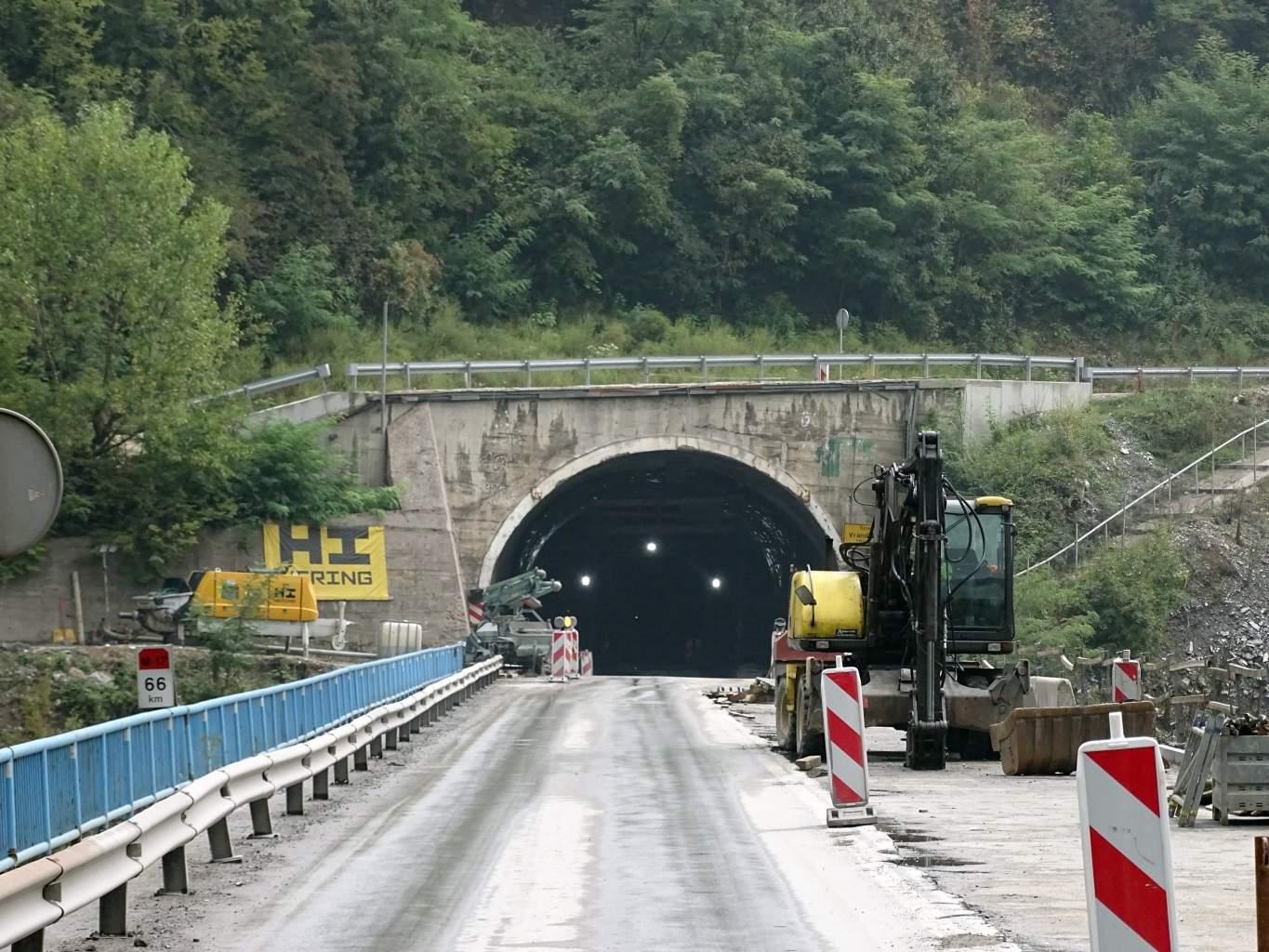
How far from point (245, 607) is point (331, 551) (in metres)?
5.50

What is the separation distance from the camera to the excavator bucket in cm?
2016

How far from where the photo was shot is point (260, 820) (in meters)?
15.0

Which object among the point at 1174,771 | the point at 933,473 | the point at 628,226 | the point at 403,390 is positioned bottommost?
the point at 1174,771

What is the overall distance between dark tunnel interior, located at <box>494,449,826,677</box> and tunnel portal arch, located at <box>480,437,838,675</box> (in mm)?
60

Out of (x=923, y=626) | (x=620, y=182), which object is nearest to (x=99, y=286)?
(x=620, y=182)

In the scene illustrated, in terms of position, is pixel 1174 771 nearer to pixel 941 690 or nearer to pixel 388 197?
pixel 941 690

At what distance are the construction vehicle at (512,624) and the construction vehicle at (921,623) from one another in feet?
82.0

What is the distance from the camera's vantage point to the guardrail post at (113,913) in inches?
412

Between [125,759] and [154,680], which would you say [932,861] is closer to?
[125,759]

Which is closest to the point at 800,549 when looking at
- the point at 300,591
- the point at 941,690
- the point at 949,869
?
the point at 300,591

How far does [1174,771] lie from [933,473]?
Answer: 3.88 m

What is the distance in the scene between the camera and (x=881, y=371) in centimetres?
5400

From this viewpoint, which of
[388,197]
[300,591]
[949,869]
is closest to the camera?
[949,869]

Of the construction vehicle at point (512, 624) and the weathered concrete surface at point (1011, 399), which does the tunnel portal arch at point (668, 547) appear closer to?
the construction vehicle at point (512, 624)
